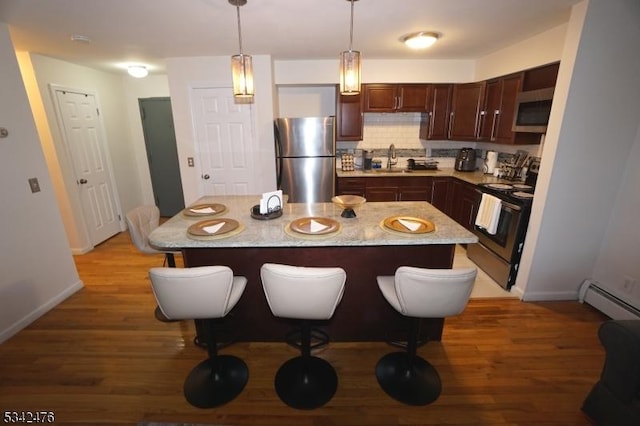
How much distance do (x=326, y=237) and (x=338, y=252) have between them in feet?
0.77

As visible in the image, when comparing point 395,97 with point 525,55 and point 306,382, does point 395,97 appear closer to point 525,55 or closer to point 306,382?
point 525,55

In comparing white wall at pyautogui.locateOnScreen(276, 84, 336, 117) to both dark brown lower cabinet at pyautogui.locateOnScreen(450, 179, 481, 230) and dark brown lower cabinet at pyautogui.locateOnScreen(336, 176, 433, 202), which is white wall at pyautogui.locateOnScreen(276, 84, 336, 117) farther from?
dark brown lower cabinet at pyautogui.locateOnScreen(450, 179, 481, 230)

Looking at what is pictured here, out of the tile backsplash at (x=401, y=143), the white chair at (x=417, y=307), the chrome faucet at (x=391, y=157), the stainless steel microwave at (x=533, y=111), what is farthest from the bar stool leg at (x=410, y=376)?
the tile backsplash at (x=401, y=143)

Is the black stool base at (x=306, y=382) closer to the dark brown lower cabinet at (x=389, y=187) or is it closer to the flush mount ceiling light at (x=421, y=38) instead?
the dark brown lower cabinet at (x=389, y=187)

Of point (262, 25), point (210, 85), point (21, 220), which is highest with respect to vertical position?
point (262, 25)

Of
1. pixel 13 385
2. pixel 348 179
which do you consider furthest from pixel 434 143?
pixel 13 385

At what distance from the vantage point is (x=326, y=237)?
5.63ft

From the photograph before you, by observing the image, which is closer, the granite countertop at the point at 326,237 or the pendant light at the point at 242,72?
the granite countertop at the point at 326,237

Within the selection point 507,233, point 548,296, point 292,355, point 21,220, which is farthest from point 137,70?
point 548,296

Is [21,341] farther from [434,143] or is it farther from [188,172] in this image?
[434,143]

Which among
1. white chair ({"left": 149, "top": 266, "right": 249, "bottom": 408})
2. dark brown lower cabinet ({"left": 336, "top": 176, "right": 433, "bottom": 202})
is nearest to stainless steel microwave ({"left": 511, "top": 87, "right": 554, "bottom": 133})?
dark brown lower cabinet ({"left": 336, "top": 176, "right": 433, "bottom": 202})

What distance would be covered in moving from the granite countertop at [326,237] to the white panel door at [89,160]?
2.71 m

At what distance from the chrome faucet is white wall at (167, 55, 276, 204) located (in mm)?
1778

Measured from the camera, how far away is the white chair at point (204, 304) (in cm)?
143
